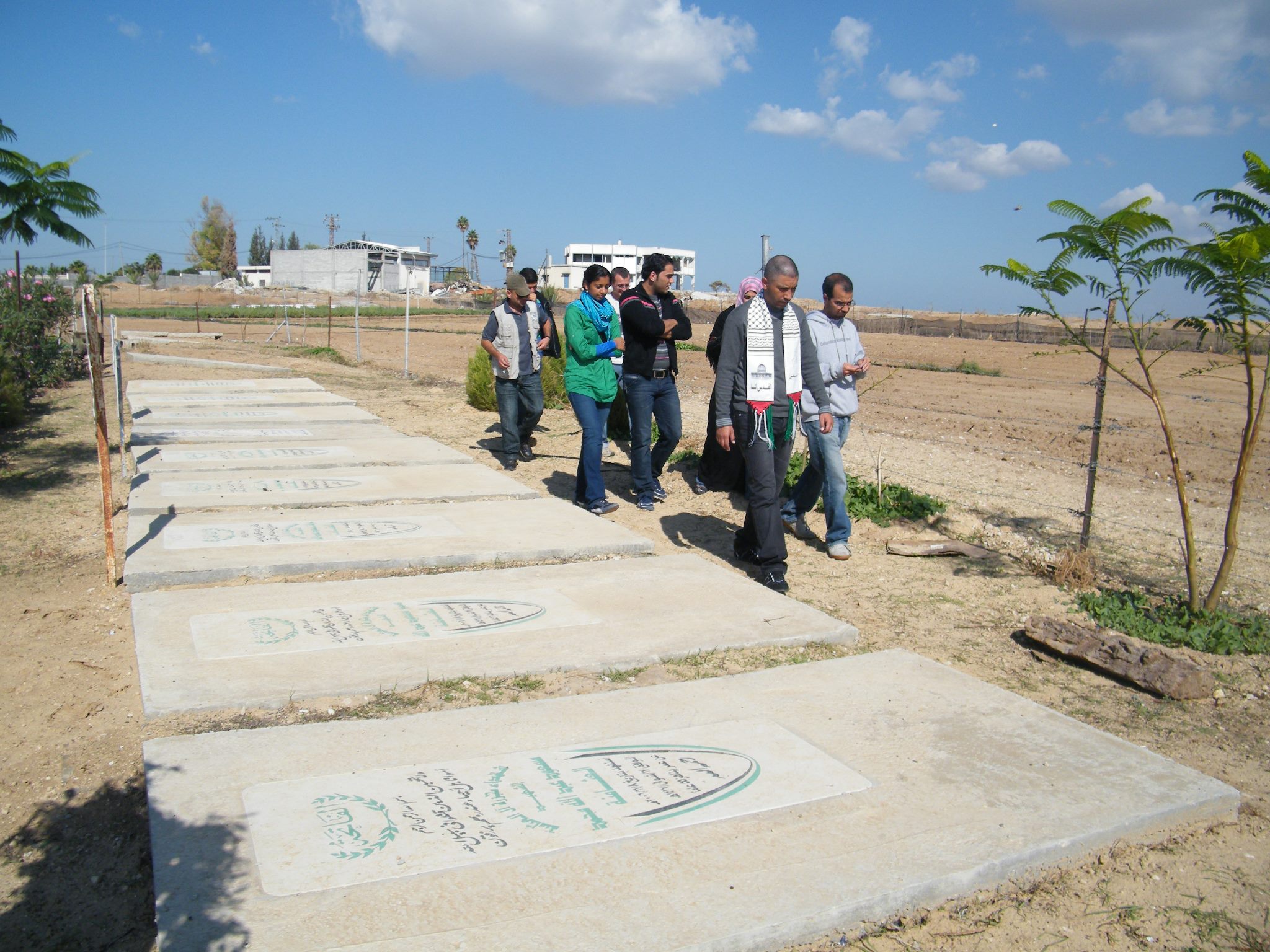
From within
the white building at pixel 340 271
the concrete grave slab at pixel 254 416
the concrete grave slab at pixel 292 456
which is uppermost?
the white building at pixel 340 271

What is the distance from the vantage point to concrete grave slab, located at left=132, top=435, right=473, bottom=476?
8.00 m

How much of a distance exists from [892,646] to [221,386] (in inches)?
467

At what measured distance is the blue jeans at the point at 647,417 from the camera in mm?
7020

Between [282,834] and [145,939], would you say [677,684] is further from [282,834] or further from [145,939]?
[145,939]

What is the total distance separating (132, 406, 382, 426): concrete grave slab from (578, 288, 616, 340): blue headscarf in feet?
15.7

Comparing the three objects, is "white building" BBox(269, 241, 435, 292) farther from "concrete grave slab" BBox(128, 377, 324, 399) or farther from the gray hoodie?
the gray hoodie

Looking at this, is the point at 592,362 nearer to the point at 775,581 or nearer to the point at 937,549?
the point at 775,581

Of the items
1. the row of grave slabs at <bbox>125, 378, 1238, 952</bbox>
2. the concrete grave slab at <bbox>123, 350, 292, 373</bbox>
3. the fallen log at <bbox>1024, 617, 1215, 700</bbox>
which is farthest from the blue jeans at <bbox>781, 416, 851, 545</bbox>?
the concrete grave slab at <bbox>123, 350, 292, 373</bbox>

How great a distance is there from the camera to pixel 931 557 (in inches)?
242

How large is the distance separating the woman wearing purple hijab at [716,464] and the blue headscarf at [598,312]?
0.81 meters

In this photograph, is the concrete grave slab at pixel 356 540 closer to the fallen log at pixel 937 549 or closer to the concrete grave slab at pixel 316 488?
the concrete grave slab at pixel 316 488

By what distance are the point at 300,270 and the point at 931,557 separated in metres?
83.4

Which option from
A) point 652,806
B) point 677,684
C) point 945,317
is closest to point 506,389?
point 677,684

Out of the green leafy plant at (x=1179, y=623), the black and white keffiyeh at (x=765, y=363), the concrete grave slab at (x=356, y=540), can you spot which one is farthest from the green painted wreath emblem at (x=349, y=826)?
the green leafy plant at (x=1179, y=623)
